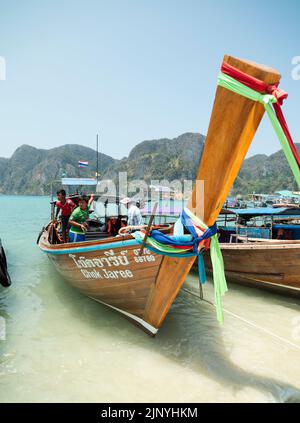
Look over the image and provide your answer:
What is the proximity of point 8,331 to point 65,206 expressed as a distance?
376cm

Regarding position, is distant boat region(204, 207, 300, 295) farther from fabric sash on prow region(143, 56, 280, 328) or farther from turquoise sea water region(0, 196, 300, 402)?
fabric sash on prow region(143, 56, 280, 328)

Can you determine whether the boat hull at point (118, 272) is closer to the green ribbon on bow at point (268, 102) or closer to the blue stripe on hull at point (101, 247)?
the blue stripe on hull at point (101, 247)

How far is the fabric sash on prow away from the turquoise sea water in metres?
1.35

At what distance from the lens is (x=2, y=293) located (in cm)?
745

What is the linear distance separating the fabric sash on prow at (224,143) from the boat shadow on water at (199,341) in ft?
4.45

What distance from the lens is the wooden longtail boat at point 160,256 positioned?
3.11 m

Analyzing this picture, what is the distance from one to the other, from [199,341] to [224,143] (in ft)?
11.1

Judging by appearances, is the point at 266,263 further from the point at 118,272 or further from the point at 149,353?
the point at 118,272

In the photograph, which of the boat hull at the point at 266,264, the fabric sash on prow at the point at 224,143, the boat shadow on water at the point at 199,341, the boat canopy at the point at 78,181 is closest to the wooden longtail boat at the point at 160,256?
the fabric sash on prow at the point at 224,143

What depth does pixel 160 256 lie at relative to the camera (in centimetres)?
394

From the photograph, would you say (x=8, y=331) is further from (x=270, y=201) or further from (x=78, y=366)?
(x=270, y=201)

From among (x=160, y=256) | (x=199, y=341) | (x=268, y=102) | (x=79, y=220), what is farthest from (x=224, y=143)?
(x=79, y=220)

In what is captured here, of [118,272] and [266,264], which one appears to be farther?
[266,264]
